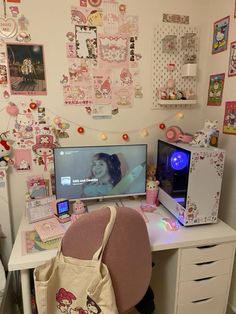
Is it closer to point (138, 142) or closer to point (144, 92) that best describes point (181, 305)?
point (138, 142)

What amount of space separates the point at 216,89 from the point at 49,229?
1381mm

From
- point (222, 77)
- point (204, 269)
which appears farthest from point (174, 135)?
point (204, 269)

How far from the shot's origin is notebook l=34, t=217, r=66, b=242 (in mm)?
1252

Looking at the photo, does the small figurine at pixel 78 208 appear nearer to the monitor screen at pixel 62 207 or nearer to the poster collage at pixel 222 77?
the monitor screen at pixel 62 207

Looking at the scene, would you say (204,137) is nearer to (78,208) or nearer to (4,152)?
(78,208)

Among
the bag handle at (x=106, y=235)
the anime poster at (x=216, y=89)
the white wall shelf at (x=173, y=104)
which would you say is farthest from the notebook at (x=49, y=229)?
the anime poster at (x=216, y=89)

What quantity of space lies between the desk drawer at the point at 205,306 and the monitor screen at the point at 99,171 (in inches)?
27.6

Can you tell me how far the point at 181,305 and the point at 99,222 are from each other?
0.80 meters

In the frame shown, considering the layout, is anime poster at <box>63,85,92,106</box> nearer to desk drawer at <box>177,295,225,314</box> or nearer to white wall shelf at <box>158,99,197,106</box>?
white wall shelf at <box>158,99,197,106</box>

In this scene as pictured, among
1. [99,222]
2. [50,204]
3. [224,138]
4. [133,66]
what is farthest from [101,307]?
[133,66]

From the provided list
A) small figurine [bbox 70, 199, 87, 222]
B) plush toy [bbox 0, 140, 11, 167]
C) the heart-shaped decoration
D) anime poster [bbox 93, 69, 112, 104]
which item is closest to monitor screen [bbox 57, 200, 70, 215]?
small figurine [bbox 70, 199, 87, 222]

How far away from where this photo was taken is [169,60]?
1.71m

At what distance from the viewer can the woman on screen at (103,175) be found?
157 cm

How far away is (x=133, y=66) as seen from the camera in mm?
1665
